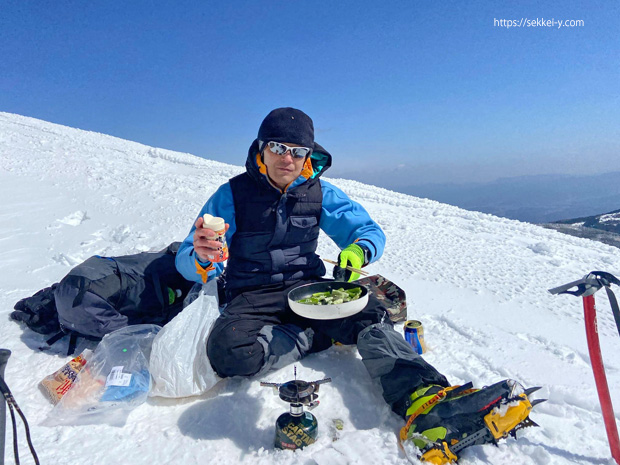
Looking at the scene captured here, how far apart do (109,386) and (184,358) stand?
1.33 feet

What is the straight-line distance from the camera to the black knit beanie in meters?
2.55

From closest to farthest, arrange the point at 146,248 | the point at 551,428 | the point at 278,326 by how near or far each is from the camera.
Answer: the point at 551,428
the point at 278,326
the point at 146,248

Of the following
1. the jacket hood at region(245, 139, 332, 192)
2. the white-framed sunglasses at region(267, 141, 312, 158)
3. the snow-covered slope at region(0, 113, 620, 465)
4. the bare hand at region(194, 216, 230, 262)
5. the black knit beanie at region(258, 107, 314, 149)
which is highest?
the black knit beanie at region(258, 107, 314, 149)

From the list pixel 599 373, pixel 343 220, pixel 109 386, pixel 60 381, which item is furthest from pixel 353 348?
pixel 60 381

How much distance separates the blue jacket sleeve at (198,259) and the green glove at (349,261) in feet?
2.66

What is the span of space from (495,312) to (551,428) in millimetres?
1586

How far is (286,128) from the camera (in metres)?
2.55

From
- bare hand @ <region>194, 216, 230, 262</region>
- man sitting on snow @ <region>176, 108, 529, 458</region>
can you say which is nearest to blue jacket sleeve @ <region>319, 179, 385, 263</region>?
man sitting on snow @ <region>176, 108, 529, 458</region>

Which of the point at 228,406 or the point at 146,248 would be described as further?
the point at 146,248

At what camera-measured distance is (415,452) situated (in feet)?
5.40

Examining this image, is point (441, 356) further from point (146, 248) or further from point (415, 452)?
point (146, 248)

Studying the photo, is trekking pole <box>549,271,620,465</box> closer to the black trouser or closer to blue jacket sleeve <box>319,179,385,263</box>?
the black trouser

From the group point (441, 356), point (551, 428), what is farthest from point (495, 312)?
point (551, 428)

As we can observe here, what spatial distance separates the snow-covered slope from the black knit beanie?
59.0 inches
